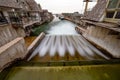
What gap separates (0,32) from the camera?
14.6 feet

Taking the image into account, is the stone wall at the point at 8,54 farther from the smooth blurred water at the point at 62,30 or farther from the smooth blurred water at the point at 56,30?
the smooth blurred water at the point at 62,30

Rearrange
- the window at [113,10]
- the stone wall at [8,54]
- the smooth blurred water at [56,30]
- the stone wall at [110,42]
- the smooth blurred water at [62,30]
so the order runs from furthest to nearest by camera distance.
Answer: the smooth blurred water at [62,30]
the smooth blurred water at [56,30]
the window at [113,10]
the stone wall at [110,42]
the stone wall at [8,54]

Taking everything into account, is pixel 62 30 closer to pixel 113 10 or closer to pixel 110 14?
pixel 110 14

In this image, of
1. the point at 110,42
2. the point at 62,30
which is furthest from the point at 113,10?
the point at 62,30

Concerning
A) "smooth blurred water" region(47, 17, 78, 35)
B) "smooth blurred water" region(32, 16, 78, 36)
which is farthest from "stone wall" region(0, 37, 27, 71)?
"smooth blurred water" region(47, 17, 78, 35)

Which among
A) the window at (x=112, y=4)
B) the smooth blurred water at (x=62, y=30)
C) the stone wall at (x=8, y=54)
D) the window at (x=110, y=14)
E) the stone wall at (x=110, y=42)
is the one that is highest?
the window at (x=112, y=4)

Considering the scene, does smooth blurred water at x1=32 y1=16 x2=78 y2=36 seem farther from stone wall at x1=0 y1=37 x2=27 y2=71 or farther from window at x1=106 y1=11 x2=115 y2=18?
stone wall at x1=0 y1=37 x2=27 y2=71

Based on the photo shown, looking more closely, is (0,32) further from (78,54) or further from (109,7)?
(109,7)

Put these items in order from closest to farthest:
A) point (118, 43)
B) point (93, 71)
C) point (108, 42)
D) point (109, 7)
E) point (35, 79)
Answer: point (35, 79), point (93, 71), point (118, 43), point (108, 42), point (109, 7)

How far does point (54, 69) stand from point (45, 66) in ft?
1.49

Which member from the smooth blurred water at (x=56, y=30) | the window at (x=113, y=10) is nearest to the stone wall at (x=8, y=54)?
the window at (x=113, y=10)

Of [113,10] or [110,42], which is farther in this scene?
[113,10]

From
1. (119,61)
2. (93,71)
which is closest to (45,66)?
(93,71)

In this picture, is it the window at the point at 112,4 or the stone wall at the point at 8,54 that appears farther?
the window at the point at 112,4
